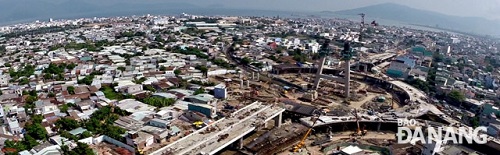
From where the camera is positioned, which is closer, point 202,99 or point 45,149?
point 45,149

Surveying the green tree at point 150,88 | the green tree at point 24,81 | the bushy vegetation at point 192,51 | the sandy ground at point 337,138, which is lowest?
the sandy ground at point 337,138

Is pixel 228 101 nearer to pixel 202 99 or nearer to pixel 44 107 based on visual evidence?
pixel 202 99

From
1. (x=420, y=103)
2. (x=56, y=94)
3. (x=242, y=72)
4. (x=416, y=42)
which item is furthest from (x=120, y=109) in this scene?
(x=416, y=42)

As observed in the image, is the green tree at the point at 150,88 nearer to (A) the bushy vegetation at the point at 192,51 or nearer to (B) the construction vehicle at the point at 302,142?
(B) the construction vehicle at the point at 302,142

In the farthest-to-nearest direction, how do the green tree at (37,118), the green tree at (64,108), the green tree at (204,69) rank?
the green tree at (204,69)
the green tree at (64,108)
the green tree at (37,118)

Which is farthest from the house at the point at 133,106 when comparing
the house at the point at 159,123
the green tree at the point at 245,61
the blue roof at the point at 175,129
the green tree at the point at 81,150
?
the green tree at the point at 245,61

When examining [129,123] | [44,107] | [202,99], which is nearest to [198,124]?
[129,123]

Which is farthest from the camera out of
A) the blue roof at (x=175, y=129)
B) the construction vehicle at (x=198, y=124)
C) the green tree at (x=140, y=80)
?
the green tree at (x=140, y=80)
